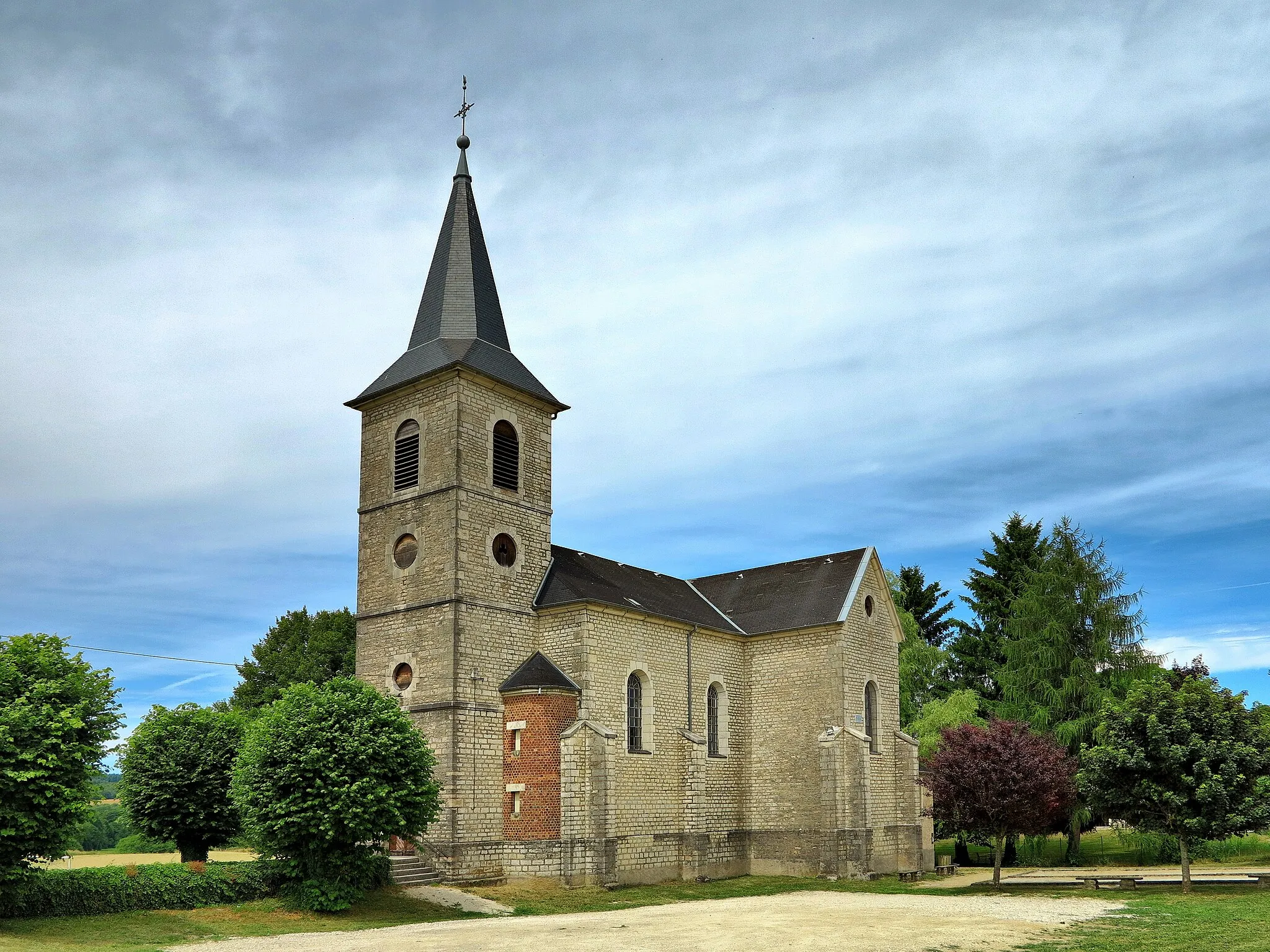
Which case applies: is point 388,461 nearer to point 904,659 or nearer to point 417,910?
point 417,910

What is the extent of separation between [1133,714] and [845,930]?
42.5ft

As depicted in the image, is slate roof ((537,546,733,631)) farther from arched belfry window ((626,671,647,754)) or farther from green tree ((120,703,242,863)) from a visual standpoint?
green tree ((120,703,242,863))

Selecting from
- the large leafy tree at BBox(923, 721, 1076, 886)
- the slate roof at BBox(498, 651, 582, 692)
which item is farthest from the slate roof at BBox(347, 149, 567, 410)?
the large leafy tree at BBox(923, 721, 1076, 886)

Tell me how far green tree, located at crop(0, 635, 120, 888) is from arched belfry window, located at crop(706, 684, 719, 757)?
63.6ft

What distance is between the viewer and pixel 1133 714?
2731 centimetres

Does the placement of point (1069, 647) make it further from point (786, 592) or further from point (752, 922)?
point (752, 922)

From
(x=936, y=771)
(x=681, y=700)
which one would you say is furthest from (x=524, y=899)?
(x=936, y=771)

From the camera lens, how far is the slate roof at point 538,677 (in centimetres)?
2950

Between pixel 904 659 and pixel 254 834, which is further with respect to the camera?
pixel 904 659

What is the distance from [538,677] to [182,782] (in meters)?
9.56

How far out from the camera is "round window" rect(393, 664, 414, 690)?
2973cm

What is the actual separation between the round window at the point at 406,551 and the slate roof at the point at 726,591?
157 inches

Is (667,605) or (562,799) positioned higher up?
(667,605)

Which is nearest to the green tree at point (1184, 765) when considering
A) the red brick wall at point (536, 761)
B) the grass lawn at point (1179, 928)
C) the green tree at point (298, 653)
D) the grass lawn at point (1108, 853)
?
the grass lawn at point (1179, 928)
